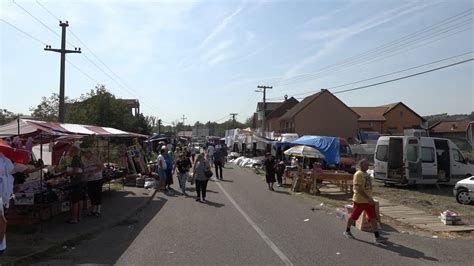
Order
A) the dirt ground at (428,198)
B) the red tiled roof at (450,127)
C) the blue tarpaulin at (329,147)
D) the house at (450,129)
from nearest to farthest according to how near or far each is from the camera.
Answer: the dirt ground at (428,198), the blue tarpaulin at (329,147), the house at (450,129), the red tiled roof at (450,127)

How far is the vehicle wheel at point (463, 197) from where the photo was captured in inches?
680

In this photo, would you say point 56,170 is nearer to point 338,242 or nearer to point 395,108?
point 338,242

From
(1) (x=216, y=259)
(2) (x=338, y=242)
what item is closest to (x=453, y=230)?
(2) (x=338, y=242)

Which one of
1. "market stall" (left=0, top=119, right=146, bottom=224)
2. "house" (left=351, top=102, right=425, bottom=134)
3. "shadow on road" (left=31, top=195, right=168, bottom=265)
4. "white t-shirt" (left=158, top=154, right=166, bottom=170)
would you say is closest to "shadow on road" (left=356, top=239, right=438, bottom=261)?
"shadow on road" (left=31, top=195, right=168, bottom=265)

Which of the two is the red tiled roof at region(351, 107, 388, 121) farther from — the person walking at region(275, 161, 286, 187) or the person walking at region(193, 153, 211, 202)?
the person walking at region(193, 153, 211, 202)

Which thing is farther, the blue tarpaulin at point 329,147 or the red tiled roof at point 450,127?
the red tiled roof at point 450,127

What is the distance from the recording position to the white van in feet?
75.3

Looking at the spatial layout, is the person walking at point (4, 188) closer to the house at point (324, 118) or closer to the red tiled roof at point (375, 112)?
the house at point (324, 118)

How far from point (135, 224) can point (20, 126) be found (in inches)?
145

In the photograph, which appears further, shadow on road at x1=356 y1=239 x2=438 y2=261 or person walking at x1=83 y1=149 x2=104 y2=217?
person walking at x1=83 y1=149 x2=104 y2=217

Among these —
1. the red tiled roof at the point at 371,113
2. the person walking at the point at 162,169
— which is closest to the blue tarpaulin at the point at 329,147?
the person walking at the point at 162,169

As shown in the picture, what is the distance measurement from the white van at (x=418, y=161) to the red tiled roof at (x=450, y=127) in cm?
5947

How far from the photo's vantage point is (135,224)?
38.4ft

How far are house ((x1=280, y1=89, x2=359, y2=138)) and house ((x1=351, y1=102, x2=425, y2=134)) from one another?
326 inches
